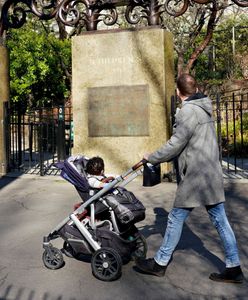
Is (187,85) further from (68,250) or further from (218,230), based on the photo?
(68,250)

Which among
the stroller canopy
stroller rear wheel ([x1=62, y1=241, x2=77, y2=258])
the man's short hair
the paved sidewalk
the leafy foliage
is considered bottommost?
the paved sidewalk

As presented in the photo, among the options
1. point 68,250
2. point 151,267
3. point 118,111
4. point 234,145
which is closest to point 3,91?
point 118,111

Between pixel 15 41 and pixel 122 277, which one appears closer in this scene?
pixel 122 277

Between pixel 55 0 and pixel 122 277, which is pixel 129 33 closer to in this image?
pixel 55 0

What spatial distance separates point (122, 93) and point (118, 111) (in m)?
0.39

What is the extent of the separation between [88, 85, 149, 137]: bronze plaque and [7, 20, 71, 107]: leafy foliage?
29.5 ft

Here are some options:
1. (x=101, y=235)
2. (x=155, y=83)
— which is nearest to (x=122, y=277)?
(x=101, y=235)

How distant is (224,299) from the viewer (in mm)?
3402

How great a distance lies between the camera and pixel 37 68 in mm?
18031

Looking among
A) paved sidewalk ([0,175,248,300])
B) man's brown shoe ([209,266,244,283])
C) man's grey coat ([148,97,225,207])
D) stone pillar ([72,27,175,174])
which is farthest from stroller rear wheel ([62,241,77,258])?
stone pillar ([72,27,175,174])

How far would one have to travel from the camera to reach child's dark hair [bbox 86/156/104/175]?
4074 mm

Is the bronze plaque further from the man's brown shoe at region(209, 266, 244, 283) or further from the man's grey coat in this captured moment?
the man's brown shoe at region(209, 266, 244, 283)

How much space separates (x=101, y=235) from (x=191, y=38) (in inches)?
748

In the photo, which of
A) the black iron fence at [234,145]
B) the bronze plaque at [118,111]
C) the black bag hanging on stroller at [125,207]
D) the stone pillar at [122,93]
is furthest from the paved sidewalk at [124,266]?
the black iron fence at [234,145]
